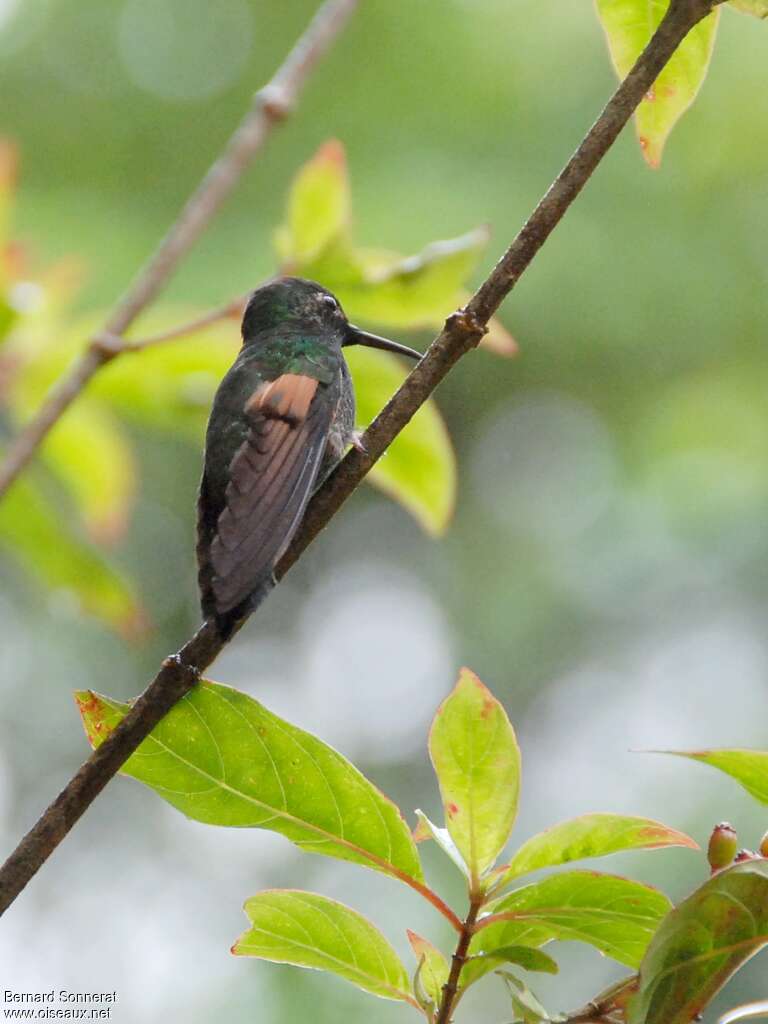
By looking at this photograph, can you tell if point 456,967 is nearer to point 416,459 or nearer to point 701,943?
point 701,943

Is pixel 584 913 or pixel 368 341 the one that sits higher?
pixel 368 341

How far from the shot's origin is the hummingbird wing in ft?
6.46

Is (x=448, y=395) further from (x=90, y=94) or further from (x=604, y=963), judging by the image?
(x=604, y=963)

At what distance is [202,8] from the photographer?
1077 cm

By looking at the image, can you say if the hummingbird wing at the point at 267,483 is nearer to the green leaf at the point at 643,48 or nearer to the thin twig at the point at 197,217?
the thin twig at the point at 197,217

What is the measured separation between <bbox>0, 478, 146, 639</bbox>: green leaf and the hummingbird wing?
0.43 m

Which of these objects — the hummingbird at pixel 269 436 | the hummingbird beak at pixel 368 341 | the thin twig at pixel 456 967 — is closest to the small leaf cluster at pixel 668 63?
the hummingbird at pixel 269 436

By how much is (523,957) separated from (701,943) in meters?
0.24

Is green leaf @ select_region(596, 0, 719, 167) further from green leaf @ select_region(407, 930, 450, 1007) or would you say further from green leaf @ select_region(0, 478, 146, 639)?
green leaf @ select_region(0, 478, 146, 639)

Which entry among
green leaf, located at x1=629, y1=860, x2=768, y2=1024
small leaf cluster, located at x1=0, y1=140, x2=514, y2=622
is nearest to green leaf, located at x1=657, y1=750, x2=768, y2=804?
green leaf, located at x1=629, y1=860, x2=768, y2=1024

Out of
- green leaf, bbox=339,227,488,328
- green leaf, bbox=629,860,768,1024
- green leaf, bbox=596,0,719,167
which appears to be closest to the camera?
green leaf, bbox=629,860,768,1024

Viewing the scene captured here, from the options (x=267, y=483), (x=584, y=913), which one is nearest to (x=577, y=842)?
(x=584, y=913)

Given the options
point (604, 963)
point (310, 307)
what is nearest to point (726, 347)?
point (604, 963)

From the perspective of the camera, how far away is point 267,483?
2246 mm
